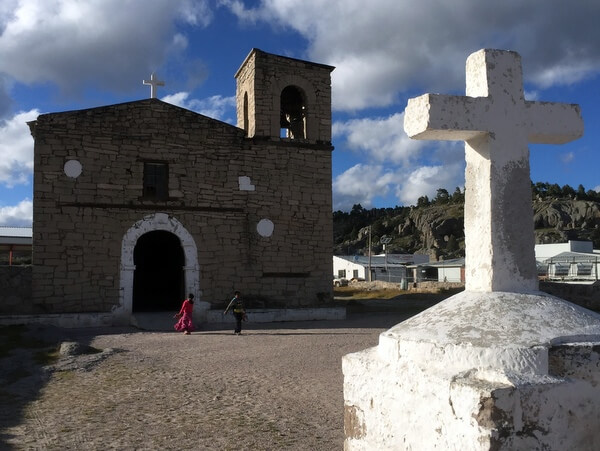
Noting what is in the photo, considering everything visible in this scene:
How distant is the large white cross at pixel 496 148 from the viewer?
302cm

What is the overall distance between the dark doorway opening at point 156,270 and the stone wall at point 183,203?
4323mm

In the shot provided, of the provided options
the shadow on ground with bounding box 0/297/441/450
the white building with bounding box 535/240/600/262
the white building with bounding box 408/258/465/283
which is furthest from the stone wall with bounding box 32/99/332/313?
the white building with bounding box 535/240/600/262

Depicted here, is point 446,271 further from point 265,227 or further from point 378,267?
point 265,227

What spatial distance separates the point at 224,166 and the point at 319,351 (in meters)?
6.24

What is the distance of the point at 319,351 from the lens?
9.12 meters

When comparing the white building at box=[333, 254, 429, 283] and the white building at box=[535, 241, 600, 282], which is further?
the white building at box=[333, 254, 429, 283]

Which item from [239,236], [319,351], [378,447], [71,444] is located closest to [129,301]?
[239,236]

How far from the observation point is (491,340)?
2.60 m

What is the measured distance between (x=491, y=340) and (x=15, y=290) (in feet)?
38.4

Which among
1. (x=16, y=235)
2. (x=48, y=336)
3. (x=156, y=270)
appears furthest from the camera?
(x=16, y=235)

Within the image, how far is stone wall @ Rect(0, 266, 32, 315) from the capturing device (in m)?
11.9

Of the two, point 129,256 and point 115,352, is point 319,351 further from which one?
point 129,256

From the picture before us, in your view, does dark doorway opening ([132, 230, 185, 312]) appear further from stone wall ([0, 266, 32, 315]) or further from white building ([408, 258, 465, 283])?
white building ([408, 258, 465, 283])

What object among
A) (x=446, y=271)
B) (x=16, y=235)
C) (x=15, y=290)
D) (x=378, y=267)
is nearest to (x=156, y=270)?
(x=15, y=290)
